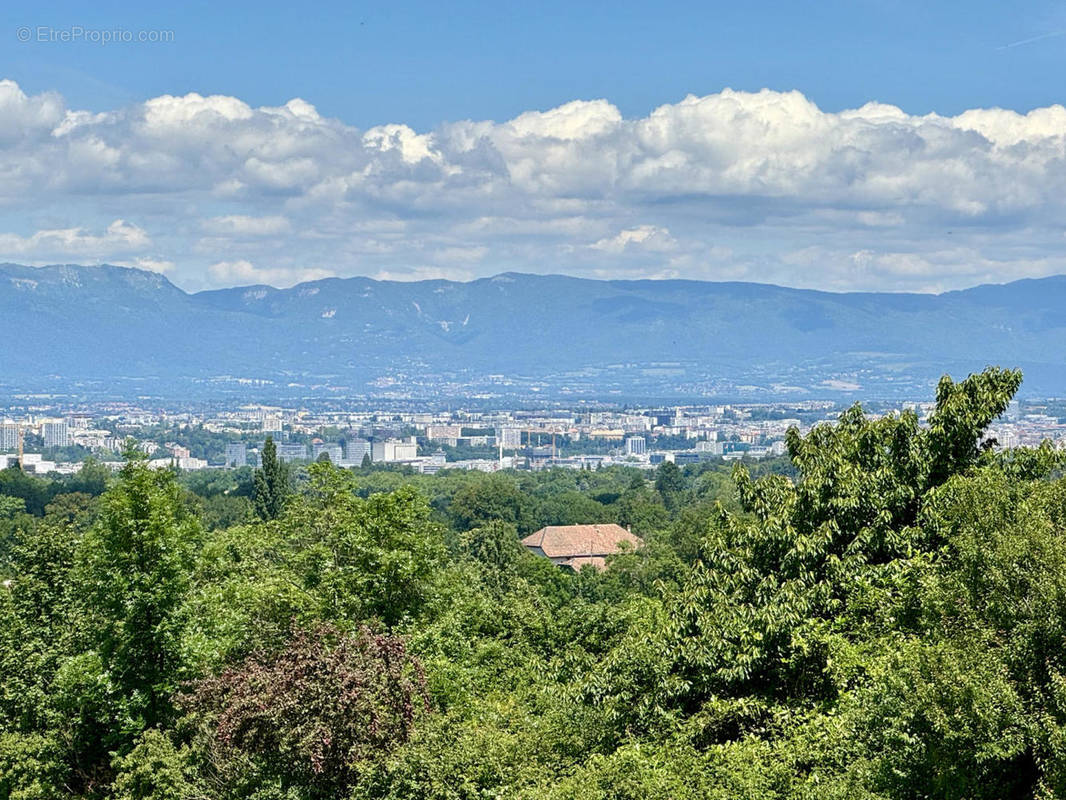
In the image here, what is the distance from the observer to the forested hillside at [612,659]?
35.6 feet

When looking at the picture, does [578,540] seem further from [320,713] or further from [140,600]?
[320,713]

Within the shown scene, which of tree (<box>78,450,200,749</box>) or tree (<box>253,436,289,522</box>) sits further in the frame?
tree (<box>253,436,289,522</box>)

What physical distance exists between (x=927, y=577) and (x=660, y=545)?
126 feet

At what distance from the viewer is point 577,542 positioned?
6894cm

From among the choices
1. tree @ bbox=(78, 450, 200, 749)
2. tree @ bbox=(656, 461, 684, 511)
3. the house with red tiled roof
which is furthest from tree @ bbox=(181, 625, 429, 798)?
tree @ bbox=(656, 461, 684, 511)

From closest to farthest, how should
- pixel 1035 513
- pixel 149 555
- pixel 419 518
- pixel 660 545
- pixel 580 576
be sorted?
pixel 1035 513, pixel 149 555, pixel 419 518, pixel 580 576, pixel 660 545

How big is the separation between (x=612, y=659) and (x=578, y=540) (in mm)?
54270

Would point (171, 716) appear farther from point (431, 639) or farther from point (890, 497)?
point (890, 497)

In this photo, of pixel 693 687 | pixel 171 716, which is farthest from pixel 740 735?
pixel 171 716

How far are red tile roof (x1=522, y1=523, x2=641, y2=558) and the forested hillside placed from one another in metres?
46.4

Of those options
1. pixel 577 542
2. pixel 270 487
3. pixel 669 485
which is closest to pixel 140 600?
pixel 270 487

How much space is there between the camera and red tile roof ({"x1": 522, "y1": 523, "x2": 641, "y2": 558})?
67.6m

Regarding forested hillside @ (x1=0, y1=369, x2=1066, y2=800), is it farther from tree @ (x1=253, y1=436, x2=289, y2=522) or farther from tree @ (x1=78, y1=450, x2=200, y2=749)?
tree @ (x1=253, y1=436, x2=289, y2=522)

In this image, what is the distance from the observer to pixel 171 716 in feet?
54.4
